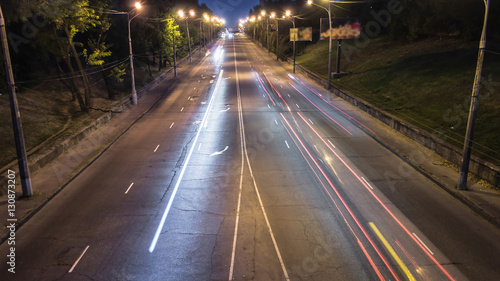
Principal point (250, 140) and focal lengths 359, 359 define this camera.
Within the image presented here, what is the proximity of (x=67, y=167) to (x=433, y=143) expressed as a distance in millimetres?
20193

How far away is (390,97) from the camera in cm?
3133

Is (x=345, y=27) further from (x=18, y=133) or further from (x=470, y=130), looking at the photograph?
(x=18, y=133)

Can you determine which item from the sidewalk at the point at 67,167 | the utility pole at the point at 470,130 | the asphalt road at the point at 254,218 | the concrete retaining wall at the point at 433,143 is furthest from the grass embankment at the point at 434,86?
the sidewalk at the point at 67,167

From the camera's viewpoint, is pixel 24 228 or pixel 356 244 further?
pixel 24 228

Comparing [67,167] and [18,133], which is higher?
[18,133]

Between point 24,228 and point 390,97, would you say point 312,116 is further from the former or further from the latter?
point 24,228

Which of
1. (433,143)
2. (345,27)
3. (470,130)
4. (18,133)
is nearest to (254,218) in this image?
(470,130)

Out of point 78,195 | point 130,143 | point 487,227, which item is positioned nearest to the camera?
point 487,227

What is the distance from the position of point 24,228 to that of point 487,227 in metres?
16.6

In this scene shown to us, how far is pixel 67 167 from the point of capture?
19.0 metres

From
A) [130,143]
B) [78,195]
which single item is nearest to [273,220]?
[78,195]

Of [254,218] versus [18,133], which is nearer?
[254,218]

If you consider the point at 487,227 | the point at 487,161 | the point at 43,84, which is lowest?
the point at 487,227

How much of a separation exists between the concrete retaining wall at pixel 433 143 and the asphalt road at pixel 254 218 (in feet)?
7.33
